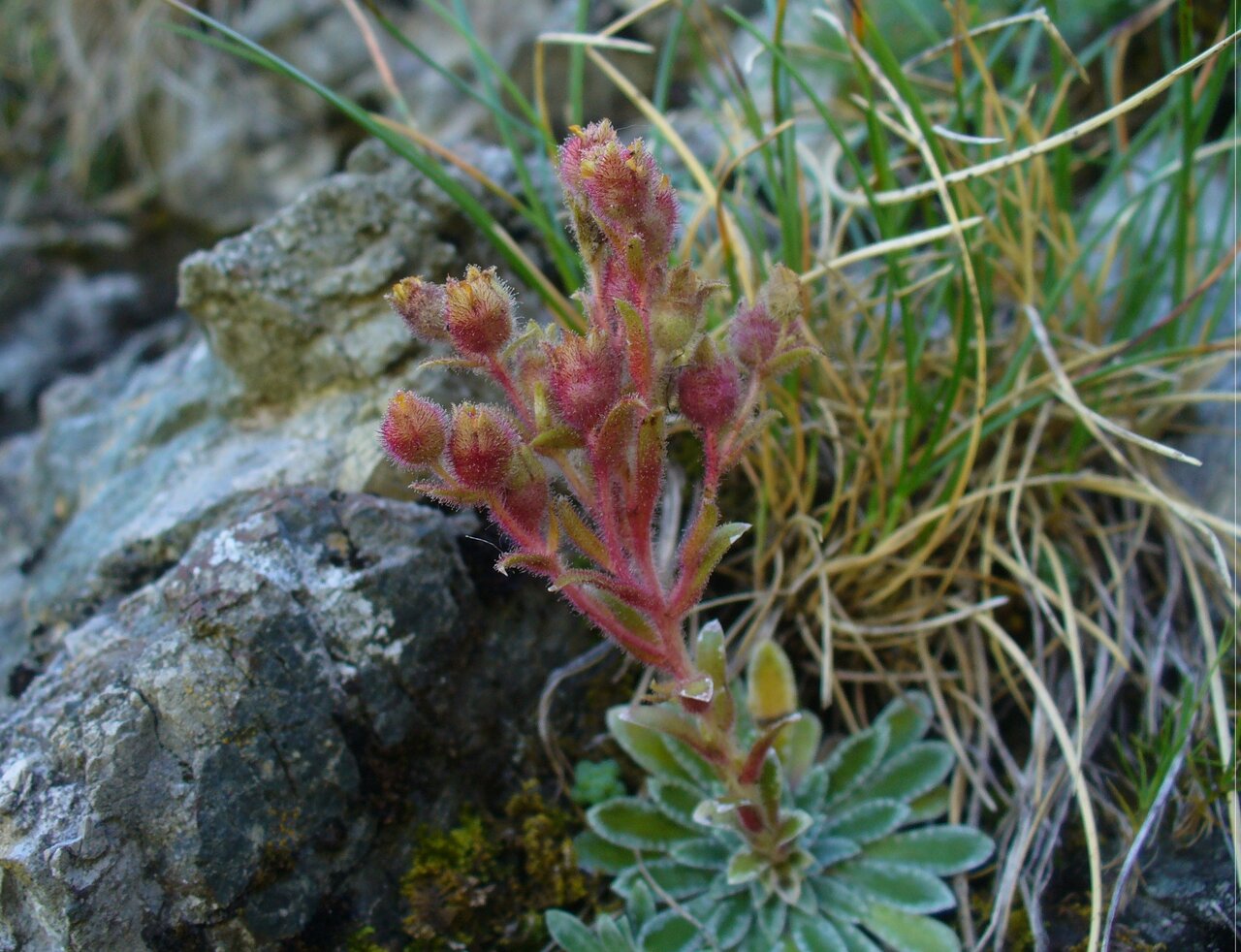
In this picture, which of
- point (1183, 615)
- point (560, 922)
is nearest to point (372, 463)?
point (560, 922)

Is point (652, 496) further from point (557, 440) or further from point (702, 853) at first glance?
point (702, 853)

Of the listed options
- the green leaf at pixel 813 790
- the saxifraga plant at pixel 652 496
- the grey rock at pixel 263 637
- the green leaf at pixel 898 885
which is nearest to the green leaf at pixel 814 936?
the saxifraga plant at pixel 652 496

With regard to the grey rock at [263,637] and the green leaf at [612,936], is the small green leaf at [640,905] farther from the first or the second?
the grey rock at [263,637]

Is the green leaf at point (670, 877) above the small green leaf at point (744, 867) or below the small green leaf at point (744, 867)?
below

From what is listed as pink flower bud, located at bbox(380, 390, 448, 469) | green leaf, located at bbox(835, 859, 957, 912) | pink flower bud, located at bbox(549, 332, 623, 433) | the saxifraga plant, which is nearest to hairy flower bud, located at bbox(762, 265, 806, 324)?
the saxifraga plant

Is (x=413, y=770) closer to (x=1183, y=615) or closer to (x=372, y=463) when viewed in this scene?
(x=372, y=463)

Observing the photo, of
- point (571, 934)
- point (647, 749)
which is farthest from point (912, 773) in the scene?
point (571, 934)
